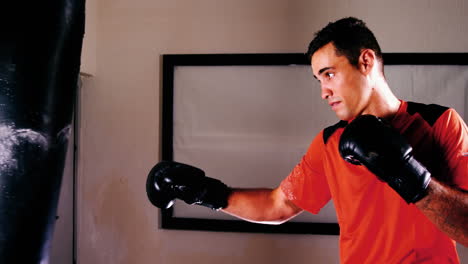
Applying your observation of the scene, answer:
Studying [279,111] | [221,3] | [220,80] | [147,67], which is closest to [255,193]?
[279,111]

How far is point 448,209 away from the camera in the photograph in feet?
2.19

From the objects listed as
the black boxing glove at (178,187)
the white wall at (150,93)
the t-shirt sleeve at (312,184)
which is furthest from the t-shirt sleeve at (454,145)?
the white wall at (150,93)

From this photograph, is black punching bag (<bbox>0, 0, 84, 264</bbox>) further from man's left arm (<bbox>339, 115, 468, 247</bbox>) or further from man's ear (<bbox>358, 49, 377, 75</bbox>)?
man's ear (<bbox>358, 49, 377, 75</bbox>)

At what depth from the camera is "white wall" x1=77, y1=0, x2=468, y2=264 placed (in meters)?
1.65

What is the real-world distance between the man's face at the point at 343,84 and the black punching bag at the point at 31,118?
77cm

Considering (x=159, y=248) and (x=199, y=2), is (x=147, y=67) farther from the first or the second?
(x=159, y=248)

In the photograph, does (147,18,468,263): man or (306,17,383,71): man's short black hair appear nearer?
(147,18,468,263): man

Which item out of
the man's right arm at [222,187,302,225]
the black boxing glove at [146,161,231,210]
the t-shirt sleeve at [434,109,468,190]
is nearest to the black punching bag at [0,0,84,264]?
the black boxing glove at [146,161,231,210]

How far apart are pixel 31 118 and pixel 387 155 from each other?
82 cm

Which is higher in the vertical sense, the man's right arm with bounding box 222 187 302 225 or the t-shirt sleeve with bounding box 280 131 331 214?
the t-shirt sleeve with bounding box 280 131 331 214

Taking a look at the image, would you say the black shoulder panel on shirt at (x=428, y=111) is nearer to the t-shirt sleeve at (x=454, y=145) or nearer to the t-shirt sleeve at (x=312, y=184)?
the t-shirt sleeve at (x=454, y=145)

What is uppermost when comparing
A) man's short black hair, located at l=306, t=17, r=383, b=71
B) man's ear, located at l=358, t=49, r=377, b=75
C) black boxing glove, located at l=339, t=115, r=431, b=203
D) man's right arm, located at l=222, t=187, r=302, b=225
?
man's short black hair, located at l=306, t=17, r=383, b=71

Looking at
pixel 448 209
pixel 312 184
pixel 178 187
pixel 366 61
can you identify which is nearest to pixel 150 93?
pixel 178 187

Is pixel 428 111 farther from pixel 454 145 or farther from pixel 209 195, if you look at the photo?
pixel 209 195
